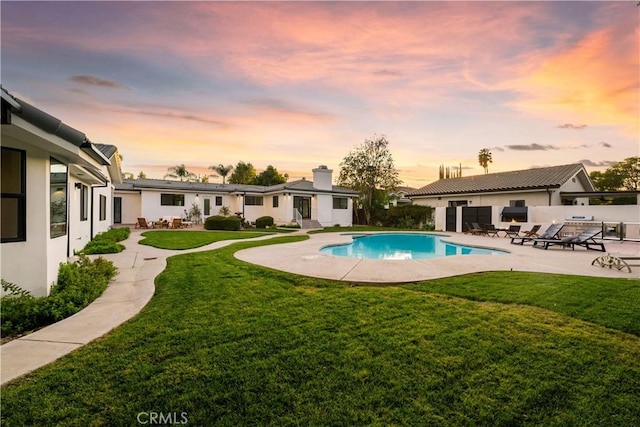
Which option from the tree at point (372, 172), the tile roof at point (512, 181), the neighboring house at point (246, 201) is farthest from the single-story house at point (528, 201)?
Result: the neighboring house at point (246, 201)

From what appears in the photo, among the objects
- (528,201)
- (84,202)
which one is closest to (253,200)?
(84,202)

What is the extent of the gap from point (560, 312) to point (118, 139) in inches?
815

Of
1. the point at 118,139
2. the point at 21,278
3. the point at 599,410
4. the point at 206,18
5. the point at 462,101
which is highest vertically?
the point at 206,18

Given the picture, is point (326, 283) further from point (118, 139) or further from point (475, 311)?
point (118, 139)

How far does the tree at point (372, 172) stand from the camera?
33.3 meters

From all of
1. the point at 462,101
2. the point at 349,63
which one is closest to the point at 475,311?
the point at 349,63

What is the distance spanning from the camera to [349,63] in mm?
12648

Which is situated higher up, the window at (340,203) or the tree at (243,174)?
the tree at (243,174)

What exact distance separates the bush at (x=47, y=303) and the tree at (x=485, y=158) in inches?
2547

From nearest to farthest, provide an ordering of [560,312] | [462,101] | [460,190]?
1. [560,312]
2. [462,101]
3. [460,190]

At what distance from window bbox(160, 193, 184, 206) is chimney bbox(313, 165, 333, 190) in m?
12.4

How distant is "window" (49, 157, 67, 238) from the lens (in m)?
5.75

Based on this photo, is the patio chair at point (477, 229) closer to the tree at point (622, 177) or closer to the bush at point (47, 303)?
the bush at point (47, 303)

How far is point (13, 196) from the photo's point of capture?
484 centimetres
